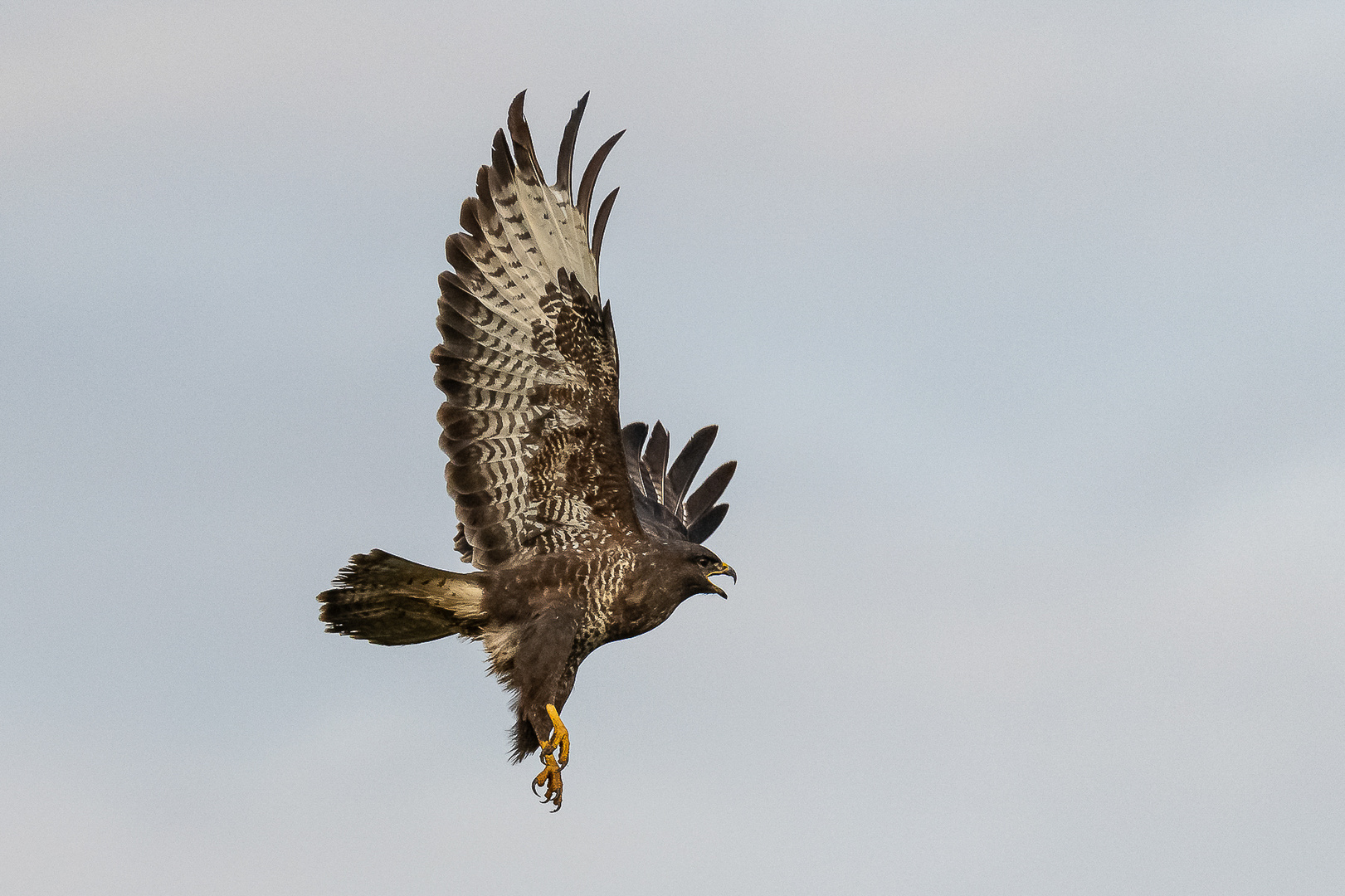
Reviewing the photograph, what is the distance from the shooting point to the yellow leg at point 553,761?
13.5 meters

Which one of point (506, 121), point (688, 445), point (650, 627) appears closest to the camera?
point (506, 121)

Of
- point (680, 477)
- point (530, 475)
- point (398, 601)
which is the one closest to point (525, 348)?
point (530, 475)

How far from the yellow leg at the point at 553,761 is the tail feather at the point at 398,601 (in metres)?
1.00

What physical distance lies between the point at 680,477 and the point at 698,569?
339 centimetres

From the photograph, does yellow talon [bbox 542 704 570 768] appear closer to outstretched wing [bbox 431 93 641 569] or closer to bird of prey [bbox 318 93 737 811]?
bird of prey [bbox 318 93 737 811]

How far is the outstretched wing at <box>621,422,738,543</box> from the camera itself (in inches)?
695

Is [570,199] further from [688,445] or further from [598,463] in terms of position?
[688,445]

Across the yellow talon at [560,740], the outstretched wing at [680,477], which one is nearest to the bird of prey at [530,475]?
the yellow talon at [560,740]

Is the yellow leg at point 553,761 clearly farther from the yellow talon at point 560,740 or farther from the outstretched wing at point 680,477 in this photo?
the outstretched wing at point 680,477

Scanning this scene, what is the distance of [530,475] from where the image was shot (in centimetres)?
1421

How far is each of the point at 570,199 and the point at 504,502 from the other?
7.29 ft

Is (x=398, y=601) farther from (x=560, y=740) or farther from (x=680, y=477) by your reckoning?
(x=680, y=477)

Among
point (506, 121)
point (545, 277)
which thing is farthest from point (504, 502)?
point (506, 121)

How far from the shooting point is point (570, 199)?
1367cm
